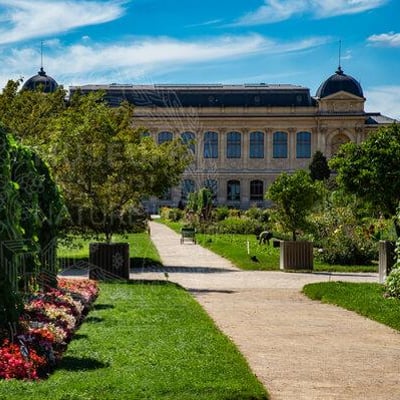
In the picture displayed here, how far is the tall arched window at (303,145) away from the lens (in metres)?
70.4

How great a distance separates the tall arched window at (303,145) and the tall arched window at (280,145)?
1.12 m

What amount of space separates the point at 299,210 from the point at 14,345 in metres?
13.6

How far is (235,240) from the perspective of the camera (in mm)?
29031

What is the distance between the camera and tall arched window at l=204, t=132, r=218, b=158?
232 ft

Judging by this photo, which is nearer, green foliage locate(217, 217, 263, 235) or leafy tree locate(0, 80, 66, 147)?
leafy tree locate(0, 80, 66, 147)

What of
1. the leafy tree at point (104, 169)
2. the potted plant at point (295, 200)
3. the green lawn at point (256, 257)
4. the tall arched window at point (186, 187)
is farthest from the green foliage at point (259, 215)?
the tall arched window at point (186, 187)

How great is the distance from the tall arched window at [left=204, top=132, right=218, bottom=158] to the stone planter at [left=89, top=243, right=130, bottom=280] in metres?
55.1

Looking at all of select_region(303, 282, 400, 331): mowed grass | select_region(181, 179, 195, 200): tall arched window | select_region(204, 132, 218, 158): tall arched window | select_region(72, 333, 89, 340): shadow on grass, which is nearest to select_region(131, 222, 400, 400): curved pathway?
select_region(303, 282, 400, 331): mowed grass

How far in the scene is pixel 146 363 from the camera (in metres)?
6.80

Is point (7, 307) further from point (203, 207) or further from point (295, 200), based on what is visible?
point (203, 207)

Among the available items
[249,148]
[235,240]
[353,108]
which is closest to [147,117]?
[249,148]

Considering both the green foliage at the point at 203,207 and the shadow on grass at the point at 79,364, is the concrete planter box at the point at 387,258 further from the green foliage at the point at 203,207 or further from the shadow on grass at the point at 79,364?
the green foliage at the point at 203,207

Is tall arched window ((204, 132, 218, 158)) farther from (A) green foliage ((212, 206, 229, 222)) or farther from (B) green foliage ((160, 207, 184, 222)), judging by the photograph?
(A) green foliage ((212, 206, 229, 222))

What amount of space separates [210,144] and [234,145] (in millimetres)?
2209
